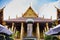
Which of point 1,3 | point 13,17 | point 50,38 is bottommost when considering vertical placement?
point 50,38

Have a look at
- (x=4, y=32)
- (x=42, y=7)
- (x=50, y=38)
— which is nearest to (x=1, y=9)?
(x=42, y=7)

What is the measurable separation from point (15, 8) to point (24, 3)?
2.17 feet

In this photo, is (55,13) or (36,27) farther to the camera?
(36,27)

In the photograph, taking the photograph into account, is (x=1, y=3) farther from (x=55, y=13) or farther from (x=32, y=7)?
(x=55, y=13)

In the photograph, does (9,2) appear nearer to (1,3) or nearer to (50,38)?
(1,3)

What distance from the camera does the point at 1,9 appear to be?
1216 centimetres

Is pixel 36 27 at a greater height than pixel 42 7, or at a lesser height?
lesser

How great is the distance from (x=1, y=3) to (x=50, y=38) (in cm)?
621

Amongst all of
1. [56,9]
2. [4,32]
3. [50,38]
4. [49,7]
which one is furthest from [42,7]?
[4,32]

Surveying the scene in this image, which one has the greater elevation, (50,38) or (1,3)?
(1,3)

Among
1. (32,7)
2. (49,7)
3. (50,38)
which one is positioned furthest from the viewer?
(32,7)

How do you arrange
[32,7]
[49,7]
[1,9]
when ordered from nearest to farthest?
[1,9]
[49,7]
[32,7]

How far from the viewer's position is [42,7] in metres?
13.3

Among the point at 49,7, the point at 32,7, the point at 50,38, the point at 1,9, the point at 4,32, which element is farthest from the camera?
the point at 32,7
